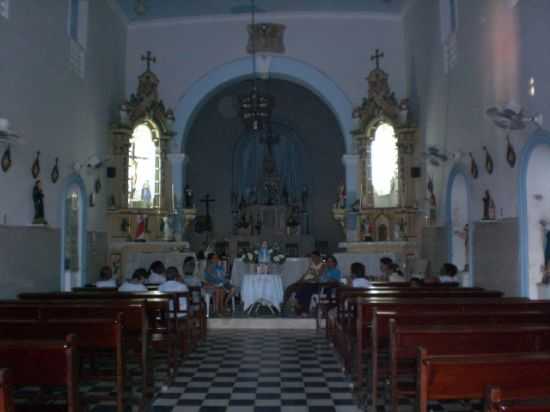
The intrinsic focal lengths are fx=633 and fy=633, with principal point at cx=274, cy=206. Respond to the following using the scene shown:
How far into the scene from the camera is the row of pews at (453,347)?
2.97m

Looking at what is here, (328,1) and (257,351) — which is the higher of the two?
(328,1)

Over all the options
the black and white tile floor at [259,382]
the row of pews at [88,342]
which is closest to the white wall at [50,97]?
the row of pews at [88,342]

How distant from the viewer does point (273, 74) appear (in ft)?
51.5

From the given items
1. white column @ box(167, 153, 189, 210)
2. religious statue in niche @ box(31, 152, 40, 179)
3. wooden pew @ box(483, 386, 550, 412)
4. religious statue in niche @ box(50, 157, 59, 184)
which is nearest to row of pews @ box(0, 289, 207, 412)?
wooden pew @ box(483, 386, 550, 412)

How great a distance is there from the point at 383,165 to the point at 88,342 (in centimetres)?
1098

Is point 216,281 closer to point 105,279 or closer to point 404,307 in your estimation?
point 105,279

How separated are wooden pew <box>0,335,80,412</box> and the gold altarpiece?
1097 centimetres

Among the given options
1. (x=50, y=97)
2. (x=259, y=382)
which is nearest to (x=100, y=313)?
(x=259, y=382)

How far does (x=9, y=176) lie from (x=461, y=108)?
7319 mm

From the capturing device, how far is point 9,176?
8.85 metres

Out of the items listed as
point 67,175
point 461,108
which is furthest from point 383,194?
point 67,175

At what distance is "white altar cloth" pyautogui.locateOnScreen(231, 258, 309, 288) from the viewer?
12.3 m

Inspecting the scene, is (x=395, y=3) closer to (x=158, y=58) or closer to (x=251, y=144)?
(x=158, y=58)

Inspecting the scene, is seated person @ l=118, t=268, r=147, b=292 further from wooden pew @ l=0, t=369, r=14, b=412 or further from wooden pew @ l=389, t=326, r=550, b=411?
wooden pew @ l=0, t=369, r=14, b=412
